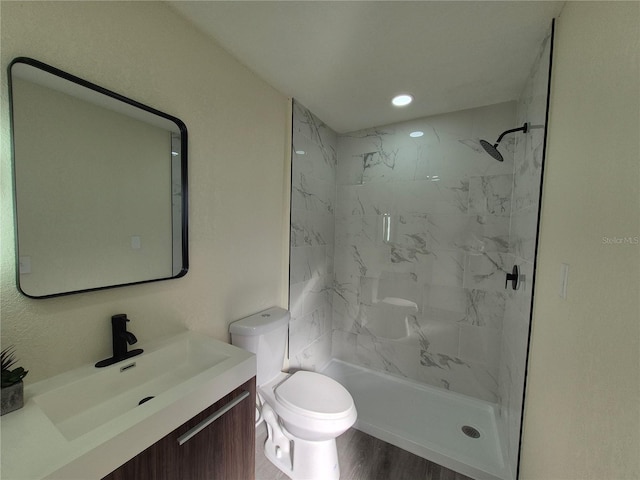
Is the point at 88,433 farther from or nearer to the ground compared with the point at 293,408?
farther from the ground

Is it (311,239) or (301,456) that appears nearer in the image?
(301,456)

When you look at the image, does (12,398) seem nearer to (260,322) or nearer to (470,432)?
(260,322)

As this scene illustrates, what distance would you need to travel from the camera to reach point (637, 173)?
0.53 meters

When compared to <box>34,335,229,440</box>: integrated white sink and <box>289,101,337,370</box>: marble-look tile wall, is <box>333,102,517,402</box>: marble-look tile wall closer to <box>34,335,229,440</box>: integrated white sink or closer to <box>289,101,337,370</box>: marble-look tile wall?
<box>289,101,337,370</box>: marble-look tile wall

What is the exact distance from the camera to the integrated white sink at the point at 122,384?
78cm

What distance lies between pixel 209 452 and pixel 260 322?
65 cm

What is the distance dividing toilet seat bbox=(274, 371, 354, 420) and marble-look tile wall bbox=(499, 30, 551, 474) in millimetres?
934

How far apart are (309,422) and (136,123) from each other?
1590 millimetres

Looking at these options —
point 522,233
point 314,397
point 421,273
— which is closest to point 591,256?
point 522,233

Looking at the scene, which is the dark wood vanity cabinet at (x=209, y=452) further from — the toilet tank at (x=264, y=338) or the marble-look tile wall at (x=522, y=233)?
the marble-look tile wall at (x=522, y=233)

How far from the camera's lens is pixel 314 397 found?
1427 mm

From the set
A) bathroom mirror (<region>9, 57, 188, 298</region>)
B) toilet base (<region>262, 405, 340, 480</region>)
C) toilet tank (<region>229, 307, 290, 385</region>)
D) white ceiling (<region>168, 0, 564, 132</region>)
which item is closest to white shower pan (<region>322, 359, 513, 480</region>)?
toilet base (<region>262, 405, 340, 480</region>)

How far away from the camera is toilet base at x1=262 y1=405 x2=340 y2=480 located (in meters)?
1.37

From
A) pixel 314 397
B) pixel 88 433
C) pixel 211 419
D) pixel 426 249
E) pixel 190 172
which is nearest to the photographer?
pixel 88 433
